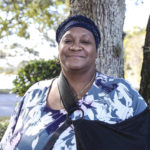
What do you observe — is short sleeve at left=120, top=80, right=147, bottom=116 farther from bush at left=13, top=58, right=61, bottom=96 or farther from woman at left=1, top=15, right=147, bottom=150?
bush at left=13, top=58, right=61, bottom=96

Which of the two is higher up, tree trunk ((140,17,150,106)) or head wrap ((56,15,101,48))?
head wrap ((56,15,101,48))

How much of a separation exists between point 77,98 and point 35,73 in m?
5.75

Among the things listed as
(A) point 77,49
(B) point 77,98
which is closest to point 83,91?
(B) point 77,98

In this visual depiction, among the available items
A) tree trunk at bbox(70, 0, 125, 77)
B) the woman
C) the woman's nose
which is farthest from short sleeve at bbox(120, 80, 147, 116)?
tree trunk at bbox(70, 0, 125, 77)

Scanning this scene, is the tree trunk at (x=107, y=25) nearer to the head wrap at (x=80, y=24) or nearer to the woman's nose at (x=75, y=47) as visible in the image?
the head wrap at (x=80, y=24)

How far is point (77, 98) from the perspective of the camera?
2.09 m

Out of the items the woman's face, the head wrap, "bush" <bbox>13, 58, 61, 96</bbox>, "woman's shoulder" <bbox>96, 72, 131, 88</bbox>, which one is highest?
the head wrap

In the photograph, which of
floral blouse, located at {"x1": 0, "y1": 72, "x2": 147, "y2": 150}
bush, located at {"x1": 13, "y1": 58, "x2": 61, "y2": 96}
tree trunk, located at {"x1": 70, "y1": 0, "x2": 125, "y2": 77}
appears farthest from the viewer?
bush, located at {"x1": 13, "y1": 58, "x2": 61, "y2": 96}

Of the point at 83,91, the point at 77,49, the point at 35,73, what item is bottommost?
the point at 35,73

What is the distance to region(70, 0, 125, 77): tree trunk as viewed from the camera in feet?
11.7

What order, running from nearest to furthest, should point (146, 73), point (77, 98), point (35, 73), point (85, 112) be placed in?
point (85, 112) → point (77, 98) → point (146, 73) → point (35, 73)

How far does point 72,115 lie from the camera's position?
1969 millimetres

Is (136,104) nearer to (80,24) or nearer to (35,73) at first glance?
(80,24)

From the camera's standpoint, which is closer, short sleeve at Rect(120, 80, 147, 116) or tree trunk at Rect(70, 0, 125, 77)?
short sleeve at Rect(120, 80, 147, 116)
